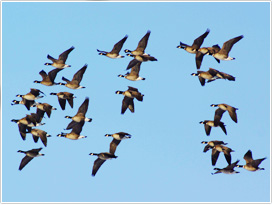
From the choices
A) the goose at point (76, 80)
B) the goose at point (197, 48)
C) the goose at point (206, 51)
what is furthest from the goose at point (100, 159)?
the goose at point (206, 51)

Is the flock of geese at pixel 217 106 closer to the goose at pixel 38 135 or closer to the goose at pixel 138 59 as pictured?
the goose at pixel 138 59

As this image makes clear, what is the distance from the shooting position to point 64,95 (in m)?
38.8

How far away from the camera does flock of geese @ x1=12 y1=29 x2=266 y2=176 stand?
37.1 metres

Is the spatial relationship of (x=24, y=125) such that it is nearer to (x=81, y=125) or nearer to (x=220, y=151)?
(x=81, y=125)

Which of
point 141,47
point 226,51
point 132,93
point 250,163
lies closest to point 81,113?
point 132,93

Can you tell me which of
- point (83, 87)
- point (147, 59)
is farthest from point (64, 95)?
point (147, 59)

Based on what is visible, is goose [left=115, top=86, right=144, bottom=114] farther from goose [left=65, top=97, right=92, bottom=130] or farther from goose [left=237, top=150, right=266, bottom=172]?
goose [left=237, top=150, right=266, bottom=172]

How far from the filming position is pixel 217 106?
3822cm

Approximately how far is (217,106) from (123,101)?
4.04 m

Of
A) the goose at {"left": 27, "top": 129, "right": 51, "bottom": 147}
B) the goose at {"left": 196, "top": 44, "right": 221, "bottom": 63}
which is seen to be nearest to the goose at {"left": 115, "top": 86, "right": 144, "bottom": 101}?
the goose at {"left": 196, "top": 44, "right": 221, "bottom": 63}

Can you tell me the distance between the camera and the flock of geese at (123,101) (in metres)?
37.1

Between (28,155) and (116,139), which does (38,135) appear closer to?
(28,155)

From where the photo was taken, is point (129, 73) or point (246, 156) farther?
point (129, 73)

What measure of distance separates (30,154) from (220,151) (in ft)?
26.2
